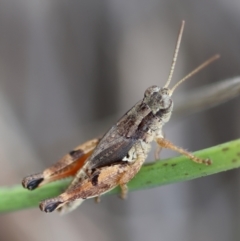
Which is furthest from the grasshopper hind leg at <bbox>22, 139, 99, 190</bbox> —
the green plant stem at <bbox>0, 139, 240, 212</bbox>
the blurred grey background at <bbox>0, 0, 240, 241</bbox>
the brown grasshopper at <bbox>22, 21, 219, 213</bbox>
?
the blurred grey background at <bbox>0, 0, 240, 241</bbox>

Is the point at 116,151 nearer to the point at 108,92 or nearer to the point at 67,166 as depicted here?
the point at 67,166

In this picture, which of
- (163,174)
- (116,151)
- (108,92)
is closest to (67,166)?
(116,151)

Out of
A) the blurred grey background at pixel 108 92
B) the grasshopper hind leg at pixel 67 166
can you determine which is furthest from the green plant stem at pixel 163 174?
the blurred grey background at pixel 108 92

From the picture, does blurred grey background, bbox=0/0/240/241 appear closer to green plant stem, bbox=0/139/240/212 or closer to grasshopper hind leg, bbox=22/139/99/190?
grasshopper hind leg, bbox=22/139/99/190

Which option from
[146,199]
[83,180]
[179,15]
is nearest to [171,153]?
[146,199]

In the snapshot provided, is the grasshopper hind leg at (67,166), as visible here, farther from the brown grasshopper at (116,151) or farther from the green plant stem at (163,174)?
the green plant stem at (163,174)
